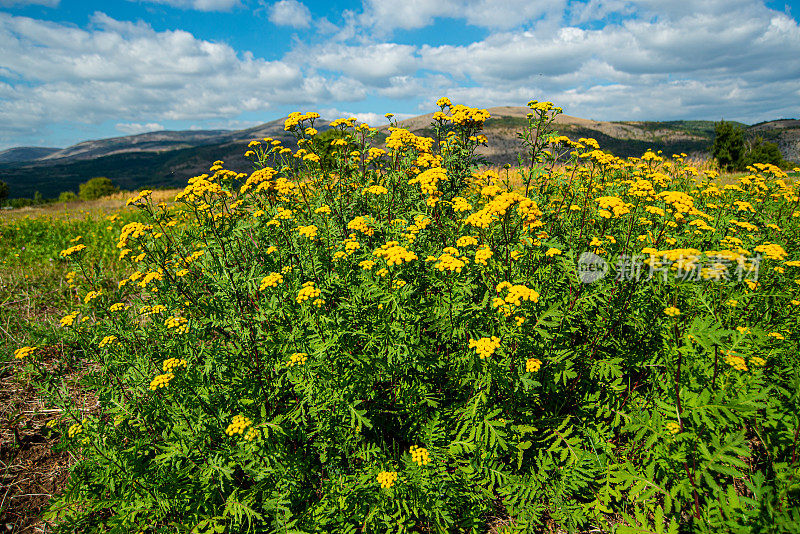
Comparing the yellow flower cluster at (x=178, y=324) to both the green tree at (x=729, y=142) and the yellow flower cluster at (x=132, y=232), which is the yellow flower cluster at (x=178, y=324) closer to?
the yellow flower cluster at (x=132, y=232)

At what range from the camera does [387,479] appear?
355cm

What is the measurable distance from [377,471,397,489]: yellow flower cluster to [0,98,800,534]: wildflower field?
0.02 metres

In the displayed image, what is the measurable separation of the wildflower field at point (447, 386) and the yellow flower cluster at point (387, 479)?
0.9 inches

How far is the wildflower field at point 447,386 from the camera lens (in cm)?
351

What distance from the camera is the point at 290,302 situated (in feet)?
15.3

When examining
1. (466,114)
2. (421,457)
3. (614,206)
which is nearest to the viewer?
(421,457)

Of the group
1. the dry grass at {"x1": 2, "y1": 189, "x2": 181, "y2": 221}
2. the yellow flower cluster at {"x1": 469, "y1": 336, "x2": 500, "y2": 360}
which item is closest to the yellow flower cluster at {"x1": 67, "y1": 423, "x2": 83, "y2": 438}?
the yellow flower cluster at {"x1": 469, "y1": 336, "x2": 500, "y2": 360}

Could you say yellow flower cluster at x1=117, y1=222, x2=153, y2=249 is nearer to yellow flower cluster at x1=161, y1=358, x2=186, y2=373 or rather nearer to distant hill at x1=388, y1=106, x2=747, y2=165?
yellow flower cluster at x1=161, y1=358, x2=186, y2=373

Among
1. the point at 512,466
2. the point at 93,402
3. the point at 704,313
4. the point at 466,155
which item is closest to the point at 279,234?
the point at 466,155

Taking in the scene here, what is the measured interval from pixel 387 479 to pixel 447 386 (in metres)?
1.38

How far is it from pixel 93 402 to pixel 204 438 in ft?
11.6

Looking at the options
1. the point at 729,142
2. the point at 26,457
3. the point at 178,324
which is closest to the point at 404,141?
the point at 178,324

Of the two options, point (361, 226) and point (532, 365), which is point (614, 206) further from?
point (361, 226)

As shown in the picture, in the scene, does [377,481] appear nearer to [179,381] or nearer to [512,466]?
[512,466]
